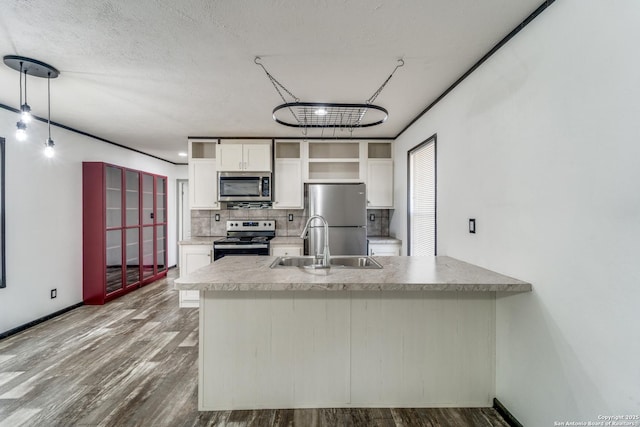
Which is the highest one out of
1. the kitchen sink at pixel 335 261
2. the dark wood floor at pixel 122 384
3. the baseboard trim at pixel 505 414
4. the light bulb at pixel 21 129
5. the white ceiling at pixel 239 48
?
the white ceiling at pixel 239 48

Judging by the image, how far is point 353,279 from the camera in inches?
67.6

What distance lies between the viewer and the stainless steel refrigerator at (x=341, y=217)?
3887mm

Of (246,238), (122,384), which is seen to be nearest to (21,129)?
(122,384)

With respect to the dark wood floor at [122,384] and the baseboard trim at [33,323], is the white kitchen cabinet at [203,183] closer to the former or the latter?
the dark wood floor at [122,384]

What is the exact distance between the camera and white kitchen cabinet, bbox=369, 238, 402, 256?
3828 millimetres

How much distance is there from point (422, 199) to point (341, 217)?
1.07 metres

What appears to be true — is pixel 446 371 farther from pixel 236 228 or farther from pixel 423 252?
pixel 236 228

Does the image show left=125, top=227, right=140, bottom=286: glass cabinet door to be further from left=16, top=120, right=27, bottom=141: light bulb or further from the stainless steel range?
left=16, top=120, right=27, bottom=141: light bulb

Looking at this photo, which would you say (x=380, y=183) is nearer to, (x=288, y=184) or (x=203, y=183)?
(x=288, y=184)

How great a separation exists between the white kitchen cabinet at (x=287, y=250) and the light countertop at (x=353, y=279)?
69.5 inches

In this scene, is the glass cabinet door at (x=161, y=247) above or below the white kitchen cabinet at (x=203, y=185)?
below

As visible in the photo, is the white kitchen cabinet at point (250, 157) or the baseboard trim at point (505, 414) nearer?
the baseboard trim at point (505, 414)

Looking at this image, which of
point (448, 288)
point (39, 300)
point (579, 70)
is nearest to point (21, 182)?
point (39, 300)

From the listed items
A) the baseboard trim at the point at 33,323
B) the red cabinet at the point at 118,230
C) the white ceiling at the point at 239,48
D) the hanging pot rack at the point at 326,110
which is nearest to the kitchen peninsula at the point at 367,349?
the hanging pot rack at the point at 326,110
